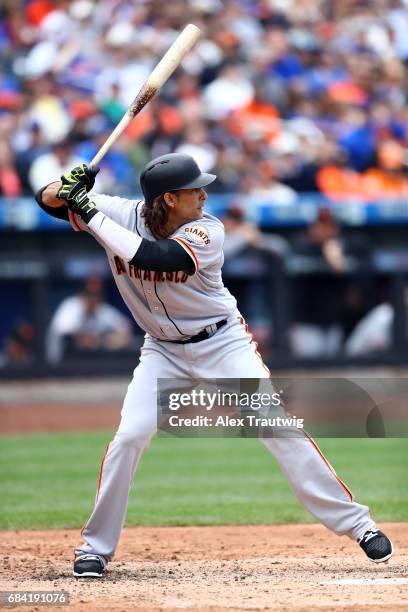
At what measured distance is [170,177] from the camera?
4594 millimetres

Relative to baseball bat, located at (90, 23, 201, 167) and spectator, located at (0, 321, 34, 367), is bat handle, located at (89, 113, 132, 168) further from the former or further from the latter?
spectator, located at (0, 321, 34, 367)

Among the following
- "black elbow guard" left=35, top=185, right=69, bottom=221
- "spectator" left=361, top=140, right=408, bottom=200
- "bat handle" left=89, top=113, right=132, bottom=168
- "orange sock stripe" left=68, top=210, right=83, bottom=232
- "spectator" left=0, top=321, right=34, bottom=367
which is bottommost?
"spectator" left=0, top=321, right=34, bottom=367

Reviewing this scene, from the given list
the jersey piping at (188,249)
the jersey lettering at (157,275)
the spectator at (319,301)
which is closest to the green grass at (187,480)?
the spectator at (319,301)

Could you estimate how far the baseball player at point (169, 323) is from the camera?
448 cm

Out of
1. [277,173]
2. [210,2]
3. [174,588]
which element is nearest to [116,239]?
[174,588]

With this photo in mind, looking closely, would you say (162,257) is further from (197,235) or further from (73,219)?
(73,219)

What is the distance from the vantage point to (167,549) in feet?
17.6

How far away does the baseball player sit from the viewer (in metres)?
4.48

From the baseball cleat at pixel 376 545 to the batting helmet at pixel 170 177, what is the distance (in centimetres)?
157

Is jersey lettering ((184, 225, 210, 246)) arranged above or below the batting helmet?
below

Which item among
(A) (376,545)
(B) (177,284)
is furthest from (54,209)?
(A) (376,545)

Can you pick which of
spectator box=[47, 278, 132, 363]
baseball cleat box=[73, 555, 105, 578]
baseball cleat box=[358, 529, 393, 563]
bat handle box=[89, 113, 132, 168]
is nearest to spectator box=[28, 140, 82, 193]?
spectator box=[47, 278, 132, 363]

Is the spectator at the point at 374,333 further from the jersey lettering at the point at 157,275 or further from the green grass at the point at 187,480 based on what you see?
the jersey lettering at the point at 157,275

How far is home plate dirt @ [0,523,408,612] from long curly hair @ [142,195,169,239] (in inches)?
56.1
